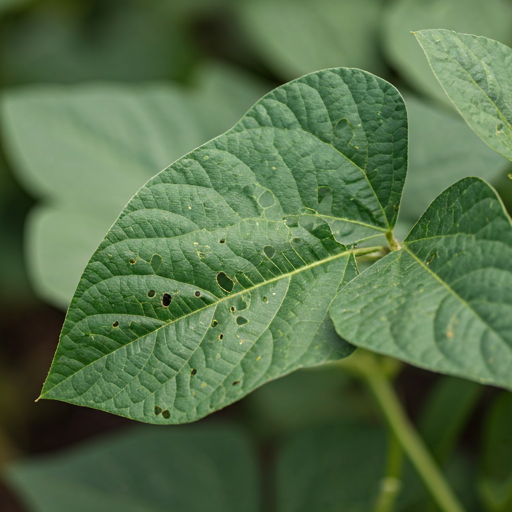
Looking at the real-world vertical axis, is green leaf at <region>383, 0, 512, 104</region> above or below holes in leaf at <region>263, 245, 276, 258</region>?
above

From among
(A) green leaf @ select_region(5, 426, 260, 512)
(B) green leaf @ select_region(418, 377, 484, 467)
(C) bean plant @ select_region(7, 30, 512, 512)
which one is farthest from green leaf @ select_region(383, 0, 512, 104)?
(A) green leaf @ select_region(5, 426, 260, 512)

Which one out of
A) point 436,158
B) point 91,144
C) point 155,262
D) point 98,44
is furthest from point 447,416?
point 98,44

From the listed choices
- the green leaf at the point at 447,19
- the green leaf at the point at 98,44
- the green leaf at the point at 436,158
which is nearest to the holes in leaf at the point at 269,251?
the green leaf at the point at 436,158

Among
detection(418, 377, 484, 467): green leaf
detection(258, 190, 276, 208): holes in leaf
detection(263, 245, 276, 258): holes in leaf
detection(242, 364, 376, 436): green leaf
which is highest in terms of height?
detection(258, 190, 276, 208): holes in leaf

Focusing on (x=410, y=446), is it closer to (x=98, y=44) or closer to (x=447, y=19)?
(x=447, y=19)

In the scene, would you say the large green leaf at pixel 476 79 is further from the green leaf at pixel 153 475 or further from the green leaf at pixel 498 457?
the green leaf at pixel 153 475

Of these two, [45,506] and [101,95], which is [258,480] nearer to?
[45,506]

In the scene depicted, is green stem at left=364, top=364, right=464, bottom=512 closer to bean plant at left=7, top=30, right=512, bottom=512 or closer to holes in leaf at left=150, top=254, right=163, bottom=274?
bean plant at left=7, top=30, right=512, bottom=512

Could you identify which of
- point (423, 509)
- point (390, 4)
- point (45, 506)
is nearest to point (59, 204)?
point (45, 506)
